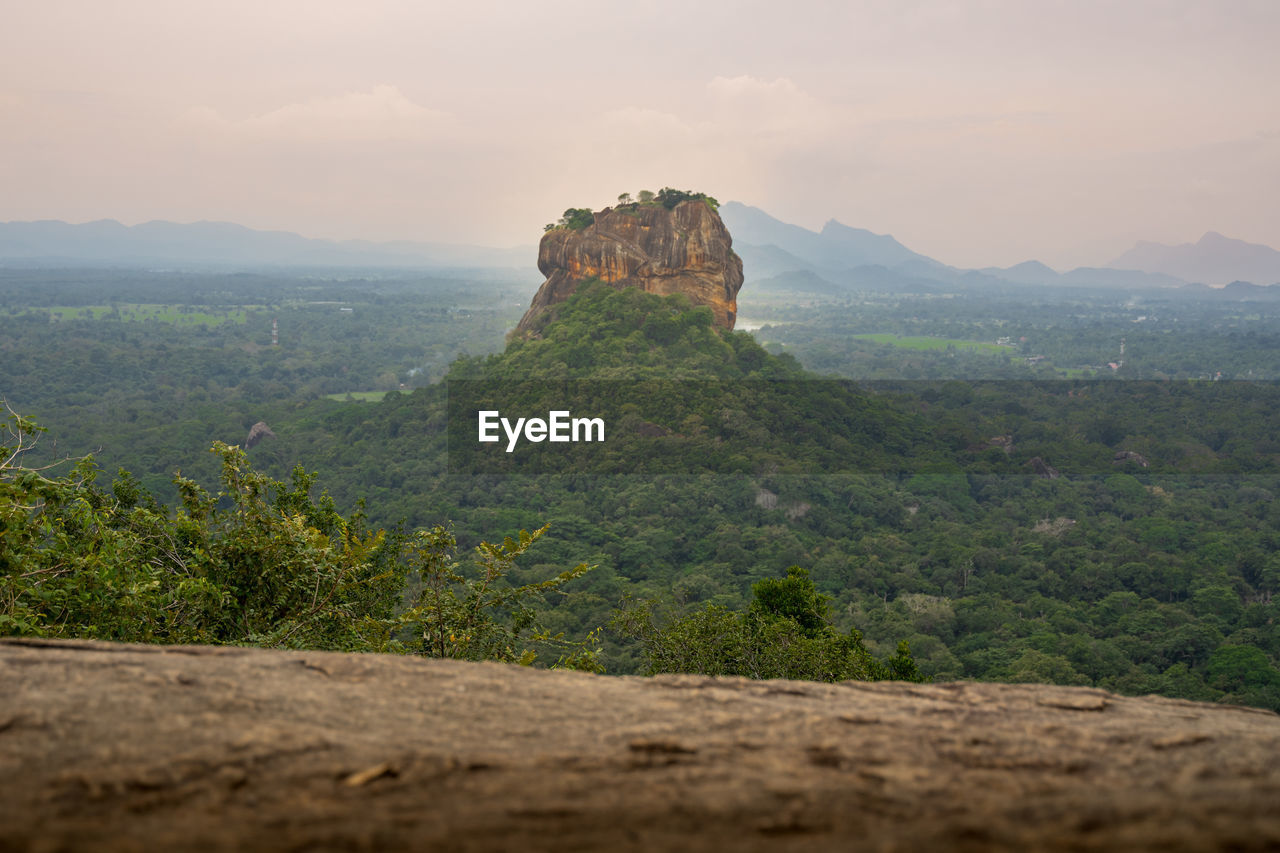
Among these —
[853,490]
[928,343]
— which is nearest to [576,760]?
[853,490]

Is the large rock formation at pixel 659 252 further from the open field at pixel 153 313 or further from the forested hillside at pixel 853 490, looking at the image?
the open field at pixel 153 313

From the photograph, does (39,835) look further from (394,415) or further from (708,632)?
(394,415)

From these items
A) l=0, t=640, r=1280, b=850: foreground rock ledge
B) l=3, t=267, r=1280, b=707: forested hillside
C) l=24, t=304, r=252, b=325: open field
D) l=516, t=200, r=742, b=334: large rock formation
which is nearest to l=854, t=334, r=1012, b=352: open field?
l=3, t=267, r=1280, b=707: forested hillside

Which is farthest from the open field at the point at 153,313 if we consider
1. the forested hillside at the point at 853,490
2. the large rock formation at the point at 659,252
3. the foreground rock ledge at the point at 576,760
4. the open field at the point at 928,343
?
the foreground rock ledge at the point at 576,760

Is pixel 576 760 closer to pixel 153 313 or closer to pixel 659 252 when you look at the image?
pixel 659 252

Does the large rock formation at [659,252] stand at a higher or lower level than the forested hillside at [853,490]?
higher
